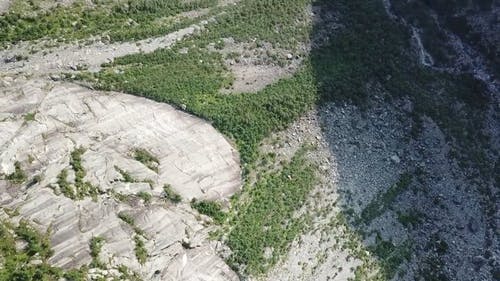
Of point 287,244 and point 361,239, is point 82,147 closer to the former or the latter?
point 287,244

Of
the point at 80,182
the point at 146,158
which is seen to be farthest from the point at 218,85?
→ the point at 80,182

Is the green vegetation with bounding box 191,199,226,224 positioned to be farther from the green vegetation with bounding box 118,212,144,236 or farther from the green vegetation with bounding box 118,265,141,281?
the green vegetation with bounding box 118,265,141,281

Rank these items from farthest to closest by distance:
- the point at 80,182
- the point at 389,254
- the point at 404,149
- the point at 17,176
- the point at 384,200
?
the point at 404,149 → the point at 384,200 → the point at 389,254 → the point at 80,182 → the point at 17,176

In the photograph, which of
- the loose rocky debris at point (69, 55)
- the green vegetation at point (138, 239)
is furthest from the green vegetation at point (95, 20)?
the green vegetation at point (138, 239)

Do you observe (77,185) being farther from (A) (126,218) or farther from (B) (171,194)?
(B) (171,194)

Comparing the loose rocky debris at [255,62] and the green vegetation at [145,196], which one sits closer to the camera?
the green vegetation at [145,196]

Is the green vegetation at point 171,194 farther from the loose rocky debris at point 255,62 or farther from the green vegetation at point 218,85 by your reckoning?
the loose rocky debris at point 255,62
